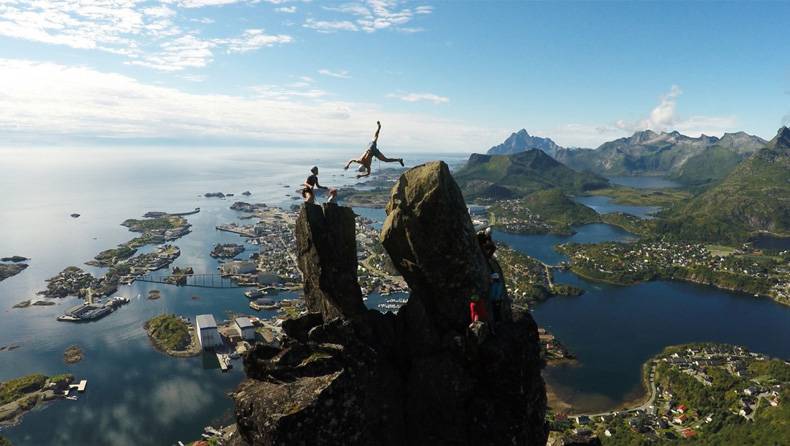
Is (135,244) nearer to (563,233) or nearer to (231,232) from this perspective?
(231,232)

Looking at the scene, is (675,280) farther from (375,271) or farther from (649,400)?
(375,271)

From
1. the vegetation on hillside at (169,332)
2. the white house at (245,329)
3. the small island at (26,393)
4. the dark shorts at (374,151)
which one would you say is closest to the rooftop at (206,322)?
the vegetation on hillside at (169,332)

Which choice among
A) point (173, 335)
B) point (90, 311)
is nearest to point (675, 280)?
point (173, 335)

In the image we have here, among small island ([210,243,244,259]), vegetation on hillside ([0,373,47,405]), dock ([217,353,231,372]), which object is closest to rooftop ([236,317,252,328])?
dock ([217,353,231,372])

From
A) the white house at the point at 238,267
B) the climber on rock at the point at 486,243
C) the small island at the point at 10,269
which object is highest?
the climber on rock at the point at 486,243

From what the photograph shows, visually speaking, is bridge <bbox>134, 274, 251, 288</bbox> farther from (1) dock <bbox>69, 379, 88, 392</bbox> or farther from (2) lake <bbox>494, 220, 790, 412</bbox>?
(2) lake <bbox>494, 220, 790, 412</bbox>

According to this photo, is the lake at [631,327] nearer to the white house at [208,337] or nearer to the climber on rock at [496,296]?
the white house at [208,337]

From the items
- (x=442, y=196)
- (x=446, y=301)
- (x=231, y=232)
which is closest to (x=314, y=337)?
(x=446, y=301)
